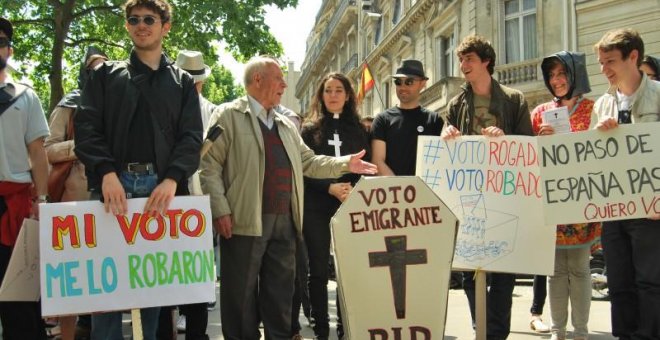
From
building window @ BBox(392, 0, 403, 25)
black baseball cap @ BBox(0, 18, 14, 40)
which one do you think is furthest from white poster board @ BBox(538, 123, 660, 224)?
building window @ BBox(392, 0, 403, 25)

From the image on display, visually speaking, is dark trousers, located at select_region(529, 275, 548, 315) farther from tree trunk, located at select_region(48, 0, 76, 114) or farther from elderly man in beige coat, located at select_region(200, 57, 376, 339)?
tree trunk, located at select_region(48, 0, 76, 114)

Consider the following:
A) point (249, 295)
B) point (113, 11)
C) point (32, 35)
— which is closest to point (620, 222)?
point (249, 295)

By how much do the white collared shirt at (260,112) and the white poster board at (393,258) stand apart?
0.99m

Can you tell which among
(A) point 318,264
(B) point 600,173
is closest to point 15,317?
(A) point 318,264

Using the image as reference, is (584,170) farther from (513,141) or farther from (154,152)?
(154,152)

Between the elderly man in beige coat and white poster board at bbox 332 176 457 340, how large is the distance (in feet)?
1.97

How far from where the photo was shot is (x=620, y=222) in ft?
15.1

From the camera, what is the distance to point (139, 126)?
12.5 feet

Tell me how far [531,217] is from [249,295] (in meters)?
1.97

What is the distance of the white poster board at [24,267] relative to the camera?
367cm

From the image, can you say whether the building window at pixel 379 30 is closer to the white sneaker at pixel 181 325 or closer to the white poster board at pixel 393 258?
the white sneaker at pixel 181 325

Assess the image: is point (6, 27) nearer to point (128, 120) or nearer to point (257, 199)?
point (128, 120)

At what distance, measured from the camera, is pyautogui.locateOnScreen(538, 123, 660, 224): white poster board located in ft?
14.6

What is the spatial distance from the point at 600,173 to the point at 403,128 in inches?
64.5
